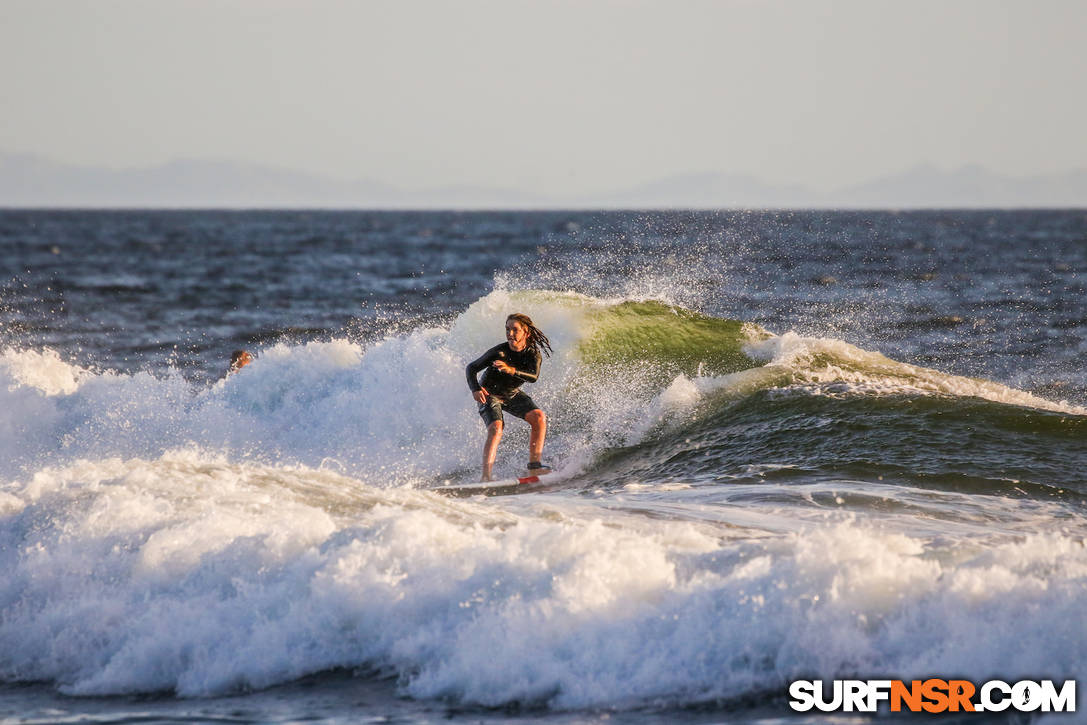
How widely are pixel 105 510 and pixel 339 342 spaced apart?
330 inches

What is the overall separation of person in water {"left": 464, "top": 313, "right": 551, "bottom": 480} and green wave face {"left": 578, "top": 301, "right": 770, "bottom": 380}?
9.06 feet

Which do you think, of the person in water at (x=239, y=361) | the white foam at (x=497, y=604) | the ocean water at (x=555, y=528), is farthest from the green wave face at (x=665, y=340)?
the white foam at (x=497, y=604)

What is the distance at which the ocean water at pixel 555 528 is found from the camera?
19.4ft

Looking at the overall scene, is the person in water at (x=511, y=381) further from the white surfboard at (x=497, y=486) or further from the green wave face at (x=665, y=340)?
the green wave face at (x=665, y=340)

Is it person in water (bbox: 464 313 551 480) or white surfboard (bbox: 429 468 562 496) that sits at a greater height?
person in water (bbox: 464 313 551 480)

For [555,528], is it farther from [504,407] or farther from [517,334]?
[504,407]

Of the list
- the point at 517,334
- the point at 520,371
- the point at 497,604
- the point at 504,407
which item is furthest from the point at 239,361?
the point at 497,604

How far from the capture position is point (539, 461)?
38.6ft

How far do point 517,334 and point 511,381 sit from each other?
24.2 inches

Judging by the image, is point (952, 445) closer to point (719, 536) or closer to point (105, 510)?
point (719, 536)

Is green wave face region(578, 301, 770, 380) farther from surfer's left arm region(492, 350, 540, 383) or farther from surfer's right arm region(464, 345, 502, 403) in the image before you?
surfer's right arm region(464, 345, 502, 403)

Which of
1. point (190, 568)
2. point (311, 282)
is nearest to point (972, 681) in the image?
point (190, 568)

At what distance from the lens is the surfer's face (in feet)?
37.3

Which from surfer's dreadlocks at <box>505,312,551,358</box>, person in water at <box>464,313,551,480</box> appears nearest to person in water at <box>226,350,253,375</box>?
person in water at <box>464,313,551,480</box>
